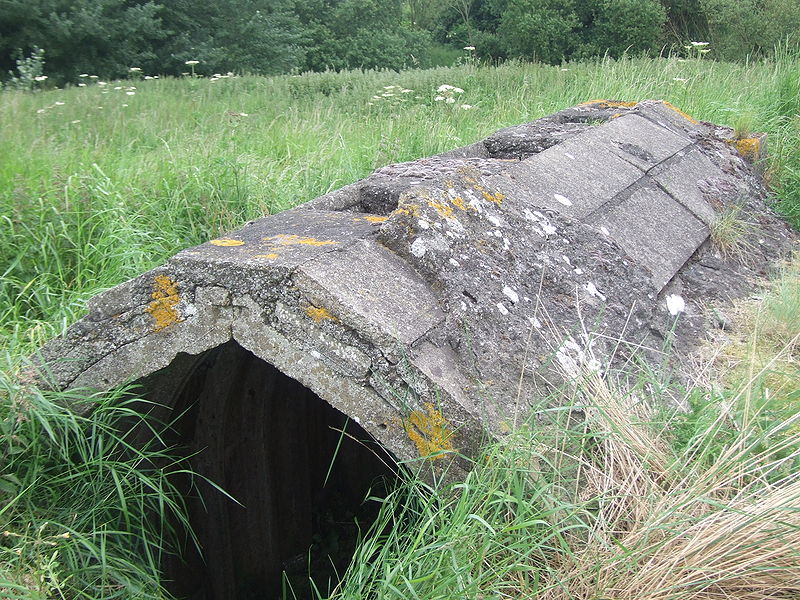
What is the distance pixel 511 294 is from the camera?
2588 millimetres

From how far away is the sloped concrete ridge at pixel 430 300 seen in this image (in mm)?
2178

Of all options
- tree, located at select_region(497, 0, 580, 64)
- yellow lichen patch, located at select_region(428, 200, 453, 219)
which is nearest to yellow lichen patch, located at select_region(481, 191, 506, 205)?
yellow lichen patch, located at select_region(428, 200, 453, 219)

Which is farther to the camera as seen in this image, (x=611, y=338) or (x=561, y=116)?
(x=561, y=116)

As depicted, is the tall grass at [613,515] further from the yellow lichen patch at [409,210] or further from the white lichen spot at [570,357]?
the yellow lichen patch at [409,210]

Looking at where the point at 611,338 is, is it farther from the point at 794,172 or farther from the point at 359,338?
the point at 794,172

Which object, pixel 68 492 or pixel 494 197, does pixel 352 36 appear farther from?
pixel 68 492

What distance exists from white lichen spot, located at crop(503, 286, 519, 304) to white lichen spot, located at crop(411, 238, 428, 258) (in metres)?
0.32

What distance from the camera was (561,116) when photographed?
204 inches

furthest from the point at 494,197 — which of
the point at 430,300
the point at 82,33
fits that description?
the point at 82,33

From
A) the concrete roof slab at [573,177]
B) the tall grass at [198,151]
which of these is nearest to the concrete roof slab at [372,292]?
the concrete roof slab at [573,177]

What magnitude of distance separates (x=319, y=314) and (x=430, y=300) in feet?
1.33

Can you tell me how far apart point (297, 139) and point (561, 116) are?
83.8 inches

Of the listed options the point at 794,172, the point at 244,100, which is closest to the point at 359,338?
the point at 794,172

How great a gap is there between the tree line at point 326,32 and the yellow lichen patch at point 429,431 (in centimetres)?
1076
